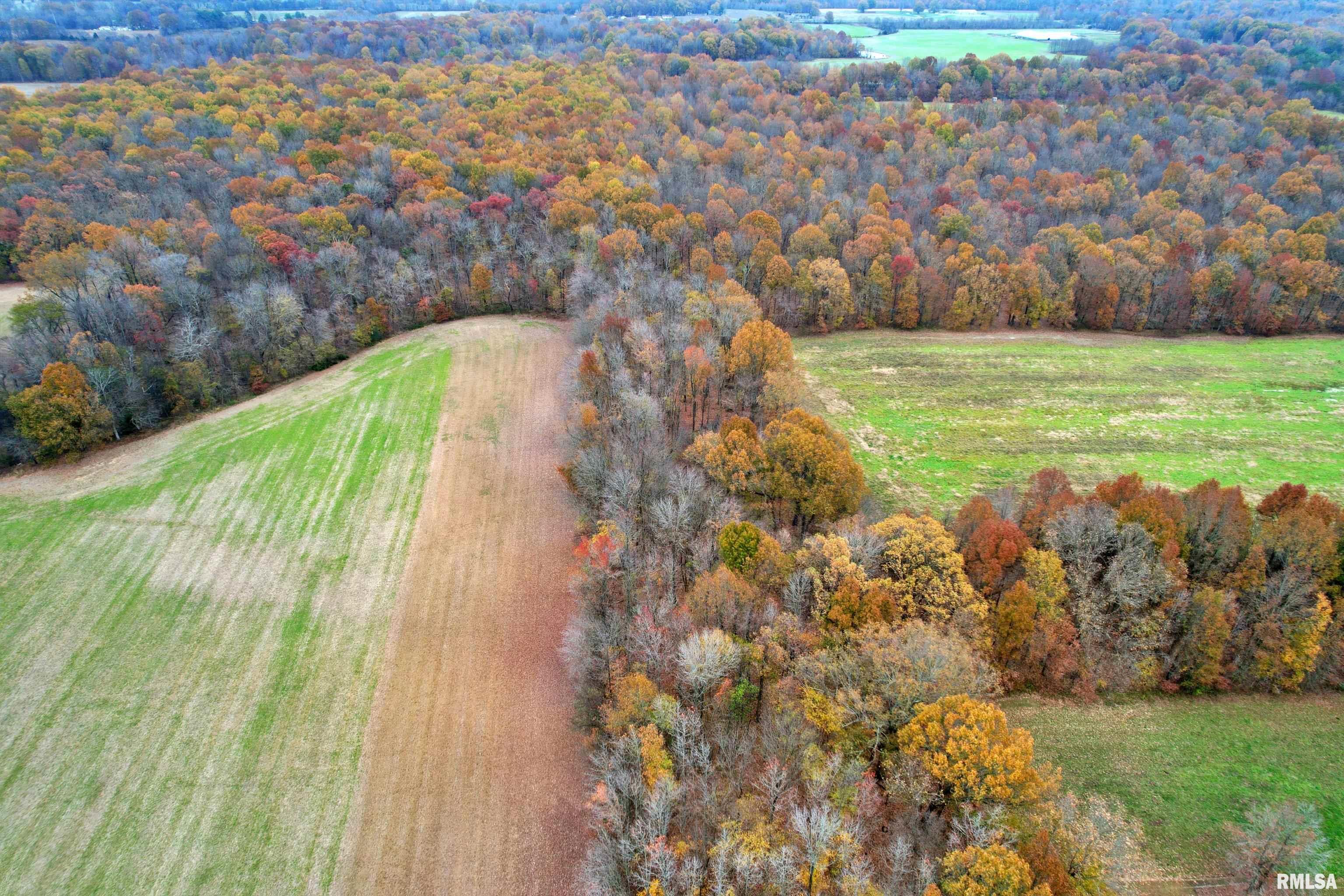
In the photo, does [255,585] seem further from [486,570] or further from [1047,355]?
[1047,355]

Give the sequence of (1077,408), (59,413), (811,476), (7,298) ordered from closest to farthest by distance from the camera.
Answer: (811,476) → (59,413) → (1077,408) → (7,298)

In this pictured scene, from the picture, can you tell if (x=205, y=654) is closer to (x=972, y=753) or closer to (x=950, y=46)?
(x=972, y=753)

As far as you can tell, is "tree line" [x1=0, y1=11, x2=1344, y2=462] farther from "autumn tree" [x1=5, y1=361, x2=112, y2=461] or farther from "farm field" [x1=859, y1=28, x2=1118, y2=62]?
"farm field" [x1=859, y1=28, x2=1118, y2=62]

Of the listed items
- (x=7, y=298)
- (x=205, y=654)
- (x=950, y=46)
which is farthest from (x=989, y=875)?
(x=950, y=46)

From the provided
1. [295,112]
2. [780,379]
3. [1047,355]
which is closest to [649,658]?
[780,379]

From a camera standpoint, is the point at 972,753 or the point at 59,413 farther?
the point at 59,413

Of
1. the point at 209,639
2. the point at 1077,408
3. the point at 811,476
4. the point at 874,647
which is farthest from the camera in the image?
the point at 1077,408
